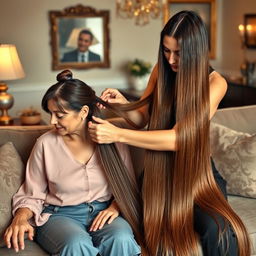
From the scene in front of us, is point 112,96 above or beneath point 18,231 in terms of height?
above

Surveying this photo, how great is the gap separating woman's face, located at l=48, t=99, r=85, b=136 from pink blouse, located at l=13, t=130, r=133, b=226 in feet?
0.26

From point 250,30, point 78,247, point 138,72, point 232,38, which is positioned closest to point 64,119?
point 78,247

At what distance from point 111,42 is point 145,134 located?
12.2 feet

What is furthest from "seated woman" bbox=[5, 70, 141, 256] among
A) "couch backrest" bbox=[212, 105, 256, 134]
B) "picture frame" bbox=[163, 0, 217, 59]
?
"picture frame" bbox=[163, 0, 217, 59]

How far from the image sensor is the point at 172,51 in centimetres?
176

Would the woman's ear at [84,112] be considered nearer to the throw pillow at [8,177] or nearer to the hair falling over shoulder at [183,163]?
the hair falling over shoulder at [183,163]

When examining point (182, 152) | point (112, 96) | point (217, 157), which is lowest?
point (217, 157)

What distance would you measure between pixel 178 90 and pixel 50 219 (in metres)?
0.76

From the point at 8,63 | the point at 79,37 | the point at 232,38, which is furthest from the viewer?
the point at 232,38

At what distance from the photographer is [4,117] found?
3.70 m

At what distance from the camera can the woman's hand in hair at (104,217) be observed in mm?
1719

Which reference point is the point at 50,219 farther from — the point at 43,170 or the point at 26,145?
the point at 26,145

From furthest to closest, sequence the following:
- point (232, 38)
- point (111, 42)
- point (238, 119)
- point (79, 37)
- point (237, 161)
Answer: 1. point (232, 38)
2. point (111, 42)
3. point (79, 37)
4. point (238, 119)
5. point (237, 161)

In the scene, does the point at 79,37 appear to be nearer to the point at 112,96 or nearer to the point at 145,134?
the point at 112,96
